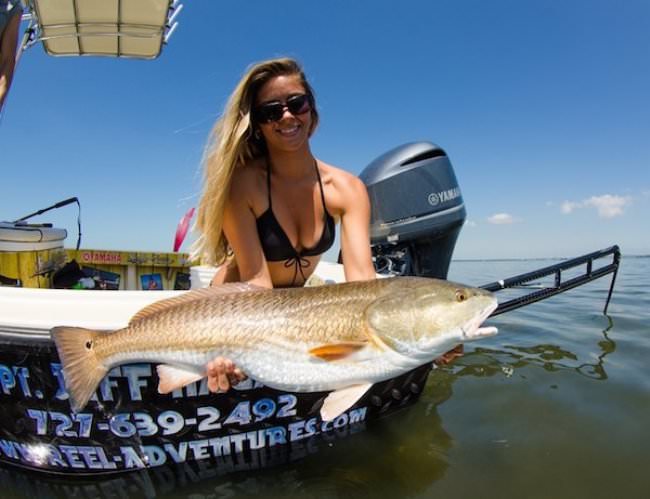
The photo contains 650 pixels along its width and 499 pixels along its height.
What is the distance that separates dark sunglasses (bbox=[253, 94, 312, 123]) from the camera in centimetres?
263

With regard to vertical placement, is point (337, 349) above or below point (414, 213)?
below

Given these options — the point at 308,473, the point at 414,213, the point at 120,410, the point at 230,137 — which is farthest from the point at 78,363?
the point at 414,213

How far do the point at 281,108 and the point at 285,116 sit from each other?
6 centimetres

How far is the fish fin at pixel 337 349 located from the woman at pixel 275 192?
3.27 ft

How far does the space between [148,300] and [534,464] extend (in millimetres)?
2708

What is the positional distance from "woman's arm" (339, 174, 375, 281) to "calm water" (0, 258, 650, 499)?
119cm

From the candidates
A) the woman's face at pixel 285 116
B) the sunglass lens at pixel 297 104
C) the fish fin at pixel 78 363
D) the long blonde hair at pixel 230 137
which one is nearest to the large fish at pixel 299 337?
the fish fin at pixel 78 363

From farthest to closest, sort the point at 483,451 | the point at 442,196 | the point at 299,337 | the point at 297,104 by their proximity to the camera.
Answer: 1. the point at 442,196
2. the point at 483,451
3. the point at 297,104
4. the point at 299,337

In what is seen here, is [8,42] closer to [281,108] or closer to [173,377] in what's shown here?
[281,108]

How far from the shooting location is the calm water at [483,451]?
7.72 ft

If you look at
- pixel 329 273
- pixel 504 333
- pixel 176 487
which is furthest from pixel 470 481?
pixel 504 333

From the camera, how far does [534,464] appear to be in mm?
2598

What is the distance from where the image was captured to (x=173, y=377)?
2.03 meters

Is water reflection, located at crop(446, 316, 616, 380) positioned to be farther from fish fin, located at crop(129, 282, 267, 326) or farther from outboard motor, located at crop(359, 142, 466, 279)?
fish fin, located at crop(129, 282, 267, 326)
